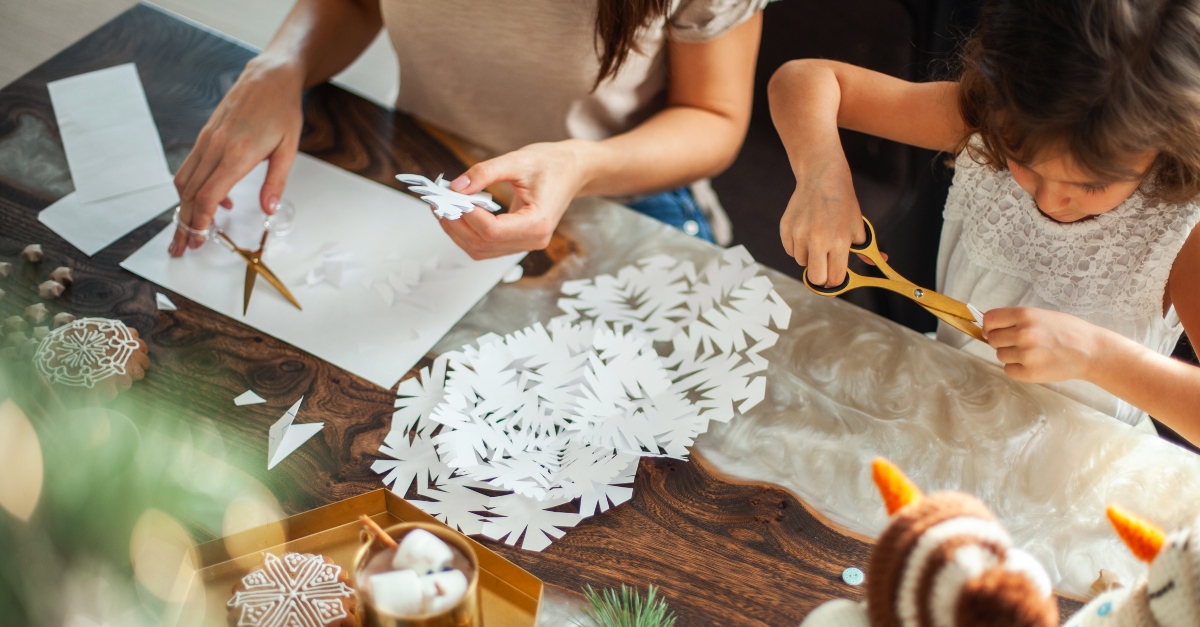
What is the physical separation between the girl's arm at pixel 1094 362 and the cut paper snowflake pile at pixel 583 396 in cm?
22

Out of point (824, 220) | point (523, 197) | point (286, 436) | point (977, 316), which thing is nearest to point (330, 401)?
point (286, 436)

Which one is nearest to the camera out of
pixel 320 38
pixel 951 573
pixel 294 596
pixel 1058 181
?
pixel 951 573

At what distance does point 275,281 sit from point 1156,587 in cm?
81

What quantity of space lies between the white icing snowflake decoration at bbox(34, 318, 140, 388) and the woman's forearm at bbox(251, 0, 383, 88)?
0.40 metres

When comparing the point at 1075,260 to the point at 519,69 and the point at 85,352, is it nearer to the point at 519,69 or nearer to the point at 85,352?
the point at 519,69

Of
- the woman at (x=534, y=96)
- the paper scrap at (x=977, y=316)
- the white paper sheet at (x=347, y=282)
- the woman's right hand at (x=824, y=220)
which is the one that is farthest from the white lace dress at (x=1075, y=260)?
the white paper sheet at (x=347, y=282)

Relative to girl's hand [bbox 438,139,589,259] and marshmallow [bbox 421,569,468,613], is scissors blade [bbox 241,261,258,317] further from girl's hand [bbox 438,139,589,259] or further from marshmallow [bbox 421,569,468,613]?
marshmallow [bbox 421,569,468,613]

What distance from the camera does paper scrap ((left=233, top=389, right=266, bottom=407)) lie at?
2.56 feet

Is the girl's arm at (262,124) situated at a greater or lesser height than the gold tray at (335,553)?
greater

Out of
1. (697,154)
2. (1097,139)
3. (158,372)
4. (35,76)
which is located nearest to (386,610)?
(158,372)

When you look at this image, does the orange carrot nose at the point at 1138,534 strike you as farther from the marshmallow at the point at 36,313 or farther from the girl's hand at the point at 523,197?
the marshmallow at the point at 36,313

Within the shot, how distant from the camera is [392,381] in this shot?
0.80 meters

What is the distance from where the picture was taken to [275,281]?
2.87 feet

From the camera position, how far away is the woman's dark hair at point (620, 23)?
89 cm
